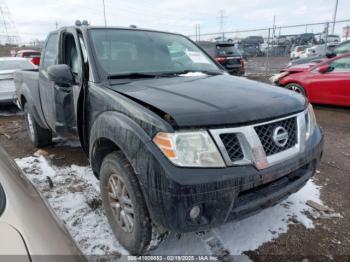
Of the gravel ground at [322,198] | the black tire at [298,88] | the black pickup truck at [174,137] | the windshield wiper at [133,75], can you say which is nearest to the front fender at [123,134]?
the black pickup truck at [174,137]

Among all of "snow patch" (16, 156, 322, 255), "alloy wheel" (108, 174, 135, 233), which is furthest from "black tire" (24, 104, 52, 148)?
"alloy wheel" (108, 174, 135, 233)

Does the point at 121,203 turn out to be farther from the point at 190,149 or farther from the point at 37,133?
the point at 37,133

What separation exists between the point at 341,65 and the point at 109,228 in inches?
251

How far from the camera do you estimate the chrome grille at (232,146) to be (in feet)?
5.88

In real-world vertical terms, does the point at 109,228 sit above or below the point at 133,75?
below

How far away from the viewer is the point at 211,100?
2.04 m

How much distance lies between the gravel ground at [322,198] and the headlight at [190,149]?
102cm

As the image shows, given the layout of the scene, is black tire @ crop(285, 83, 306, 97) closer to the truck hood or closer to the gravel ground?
the gravel ground

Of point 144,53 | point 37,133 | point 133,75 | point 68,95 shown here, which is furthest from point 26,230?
point 37,133

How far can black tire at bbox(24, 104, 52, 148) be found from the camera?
14.7ft

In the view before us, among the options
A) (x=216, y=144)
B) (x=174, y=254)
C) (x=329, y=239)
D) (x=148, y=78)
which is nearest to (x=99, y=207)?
(x=174, y=254)

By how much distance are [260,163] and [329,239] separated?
3.86 ft

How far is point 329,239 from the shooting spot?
7.87 ft

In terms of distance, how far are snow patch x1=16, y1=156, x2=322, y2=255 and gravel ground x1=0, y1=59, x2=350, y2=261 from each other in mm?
75
